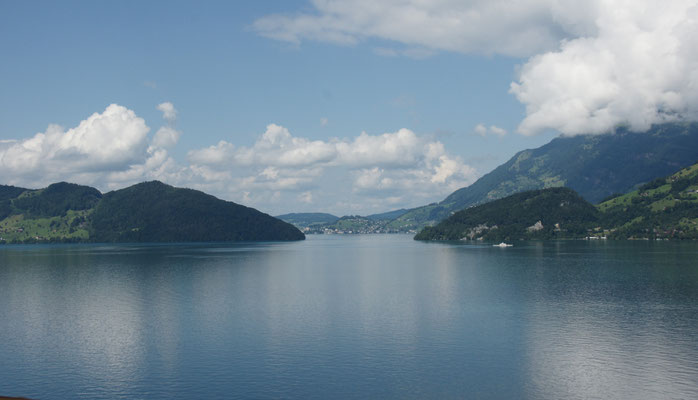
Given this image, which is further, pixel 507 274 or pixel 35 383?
pixel 507 274

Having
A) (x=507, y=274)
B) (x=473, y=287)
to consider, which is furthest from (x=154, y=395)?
(x=507, y=274)

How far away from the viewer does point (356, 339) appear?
69.7m

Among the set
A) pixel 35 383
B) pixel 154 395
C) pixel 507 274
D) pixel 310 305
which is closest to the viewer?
pixel 154 395

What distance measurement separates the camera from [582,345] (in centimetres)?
6469

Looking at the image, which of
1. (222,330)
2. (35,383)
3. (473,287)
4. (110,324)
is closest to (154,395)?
(35,383)

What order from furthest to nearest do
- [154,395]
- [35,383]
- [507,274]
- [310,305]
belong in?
[507,274], [310,305], [35,383], [154,395]

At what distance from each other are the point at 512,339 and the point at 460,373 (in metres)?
17.4

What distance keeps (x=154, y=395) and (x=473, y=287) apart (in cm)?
8853

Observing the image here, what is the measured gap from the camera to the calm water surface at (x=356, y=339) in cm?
5116

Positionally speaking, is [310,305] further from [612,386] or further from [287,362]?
[612,386]

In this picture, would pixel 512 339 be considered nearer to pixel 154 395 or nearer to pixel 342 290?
pixel 154 395

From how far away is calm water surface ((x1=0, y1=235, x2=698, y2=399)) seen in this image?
51156 mm

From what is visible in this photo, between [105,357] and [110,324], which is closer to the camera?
[105,357]

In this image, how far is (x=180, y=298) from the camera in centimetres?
10856
